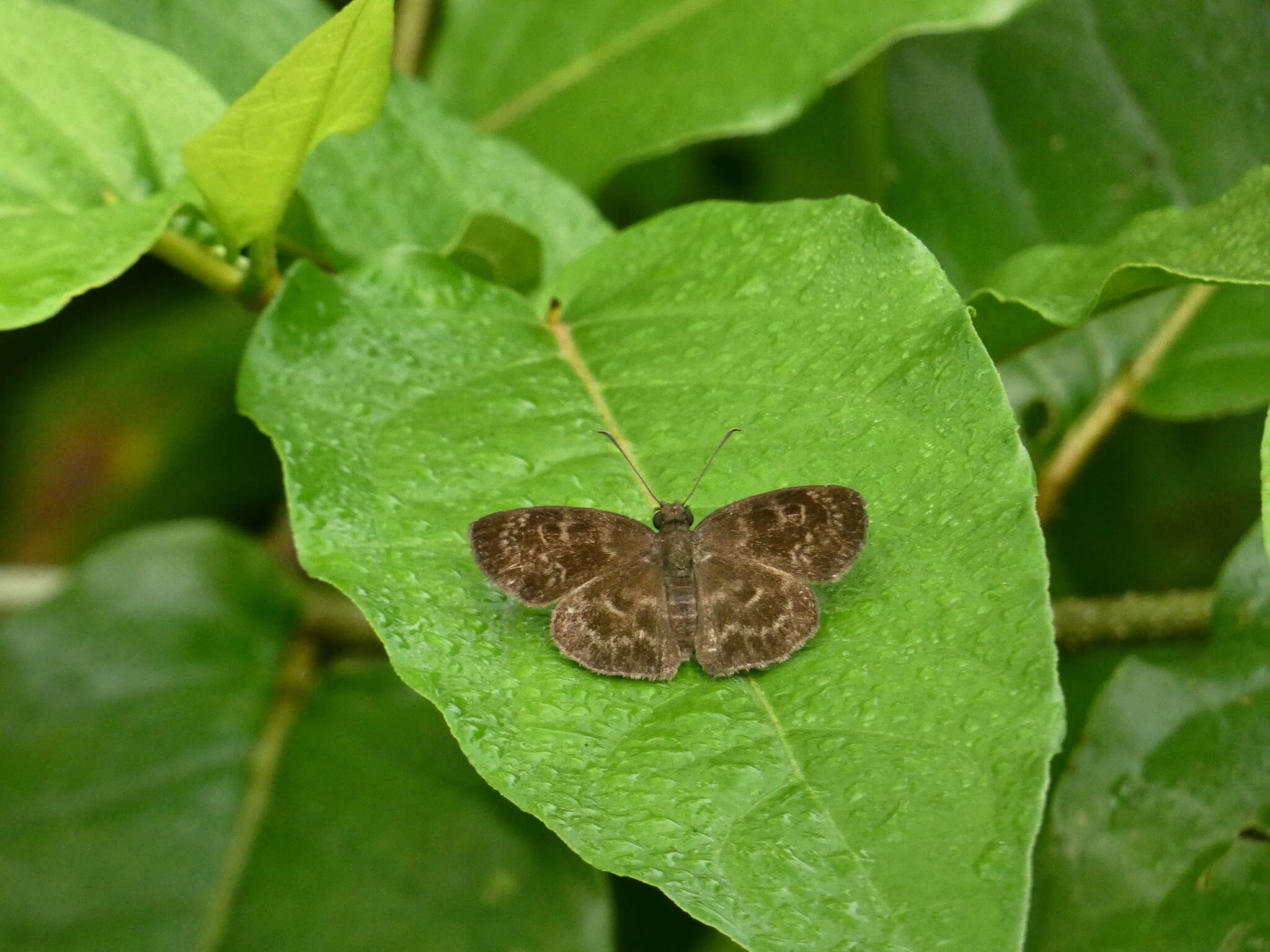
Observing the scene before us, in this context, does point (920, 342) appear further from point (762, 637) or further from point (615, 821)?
point (615, 821)

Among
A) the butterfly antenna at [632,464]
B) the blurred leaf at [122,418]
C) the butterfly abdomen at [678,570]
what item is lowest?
the blurred leaf at [122,418]

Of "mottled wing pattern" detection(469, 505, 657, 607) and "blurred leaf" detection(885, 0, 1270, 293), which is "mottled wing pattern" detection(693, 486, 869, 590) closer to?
"mottled wing pattern" detection(469, 505, 657, 607)

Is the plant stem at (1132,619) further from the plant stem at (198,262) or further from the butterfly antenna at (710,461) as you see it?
the plant stem at (198,262)

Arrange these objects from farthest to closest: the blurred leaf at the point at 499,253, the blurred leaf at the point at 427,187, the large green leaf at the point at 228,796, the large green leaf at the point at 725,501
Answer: the large green leaf at the point at 228,796 < the blurred leaf at the point at 427,187 < the blurred leaf at the point at 499,253 < the large green leaf at the point at 725,501

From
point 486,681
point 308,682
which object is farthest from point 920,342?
point 308,682

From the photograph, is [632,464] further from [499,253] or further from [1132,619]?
[1132,619]

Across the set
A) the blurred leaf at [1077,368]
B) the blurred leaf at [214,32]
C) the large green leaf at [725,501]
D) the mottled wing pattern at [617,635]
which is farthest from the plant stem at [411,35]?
the mottled wing pattern at [617,635]
